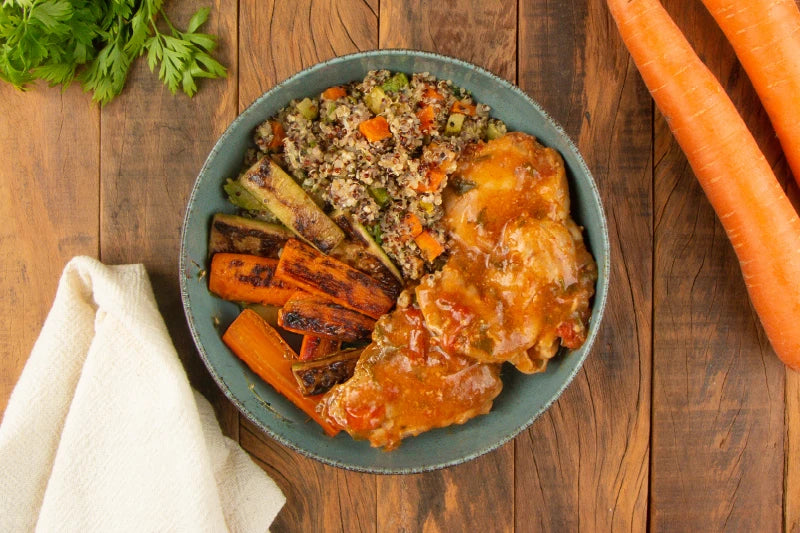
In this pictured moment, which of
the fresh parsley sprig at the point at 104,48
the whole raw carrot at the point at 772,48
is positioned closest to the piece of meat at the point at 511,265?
the whole raw carrot at the point at 772,48

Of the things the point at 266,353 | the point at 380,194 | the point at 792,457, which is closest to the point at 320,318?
the point at 266,353

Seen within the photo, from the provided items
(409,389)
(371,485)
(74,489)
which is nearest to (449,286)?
(409,389)

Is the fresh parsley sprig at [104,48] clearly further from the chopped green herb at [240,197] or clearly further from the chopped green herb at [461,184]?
the chopped green herb at [461,184]

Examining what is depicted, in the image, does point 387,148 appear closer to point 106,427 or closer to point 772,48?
point 106,427

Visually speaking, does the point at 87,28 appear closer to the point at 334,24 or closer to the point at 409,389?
the point at 334,24

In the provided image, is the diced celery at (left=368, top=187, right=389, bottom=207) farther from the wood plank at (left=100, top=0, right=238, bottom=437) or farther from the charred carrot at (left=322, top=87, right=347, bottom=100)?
the wood plank at (left=100, top=0, right=238, bottom=437)

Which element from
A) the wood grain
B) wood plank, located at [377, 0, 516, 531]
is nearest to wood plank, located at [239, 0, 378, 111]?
wood plank, located at [377, 0, 516, 531]
